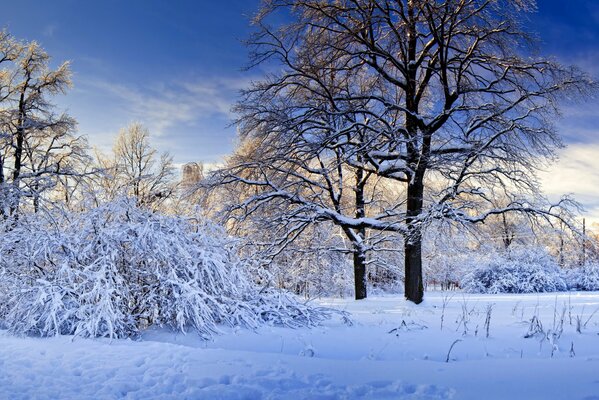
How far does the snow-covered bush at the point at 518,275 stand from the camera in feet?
58.2

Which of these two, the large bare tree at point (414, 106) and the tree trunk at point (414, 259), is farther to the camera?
the tree trunk at point (414, 259)

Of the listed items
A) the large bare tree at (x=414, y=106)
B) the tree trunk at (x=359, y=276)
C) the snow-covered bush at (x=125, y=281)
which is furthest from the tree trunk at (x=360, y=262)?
the snow-covered bush at (x=125, y=281)

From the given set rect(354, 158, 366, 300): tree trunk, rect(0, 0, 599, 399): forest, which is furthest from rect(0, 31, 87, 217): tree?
rect(354, 158, 366, 300): tree trunk

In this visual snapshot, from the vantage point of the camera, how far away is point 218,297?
22.1 feet

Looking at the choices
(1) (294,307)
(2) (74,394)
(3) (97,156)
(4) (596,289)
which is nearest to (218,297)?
(1) (294,307)

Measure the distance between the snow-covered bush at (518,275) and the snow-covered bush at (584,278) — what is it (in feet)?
1.75

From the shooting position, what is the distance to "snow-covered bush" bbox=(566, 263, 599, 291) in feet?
60.1

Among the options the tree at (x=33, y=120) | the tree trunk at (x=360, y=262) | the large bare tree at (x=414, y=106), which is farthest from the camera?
the tree at (x=33, y=120)

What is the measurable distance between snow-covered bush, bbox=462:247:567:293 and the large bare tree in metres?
7.95

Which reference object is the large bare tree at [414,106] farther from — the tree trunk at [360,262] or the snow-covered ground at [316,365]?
the snow-covered ground at [316,365]

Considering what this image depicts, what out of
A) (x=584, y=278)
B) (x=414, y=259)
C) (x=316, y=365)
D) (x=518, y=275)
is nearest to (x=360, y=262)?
(x=414, y=259)

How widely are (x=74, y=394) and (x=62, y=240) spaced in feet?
11.6

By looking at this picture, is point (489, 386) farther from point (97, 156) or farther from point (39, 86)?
point (97, 156)

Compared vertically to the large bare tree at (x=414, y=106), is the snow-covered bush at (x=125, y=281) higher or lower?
lower
